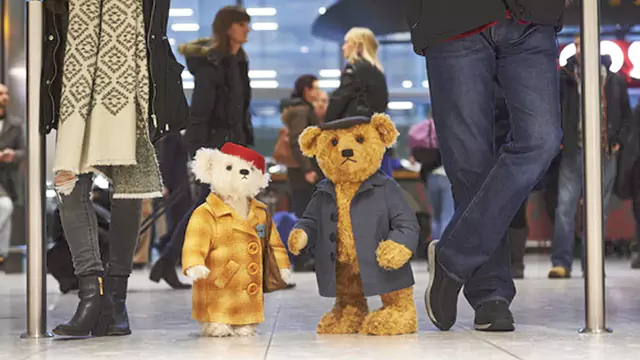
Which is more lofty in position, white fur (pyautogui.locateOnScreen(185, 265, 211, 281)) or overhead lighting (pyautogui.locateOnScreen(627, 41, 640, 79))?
overhead lighting (pyautogui.locateOnScreen(627, 41, 640, 79))

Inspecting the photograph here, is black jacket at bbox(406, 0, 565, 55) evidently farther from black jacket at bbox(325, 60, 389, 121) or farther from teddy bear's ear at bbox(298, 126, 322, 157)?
black jacket at bbox(325, 60, 389, 121)

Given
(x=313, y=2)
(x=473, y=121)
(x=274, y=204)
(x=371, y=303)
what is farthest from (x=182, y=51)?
(x=313, y=2)

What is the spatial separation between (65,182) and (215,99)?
2137 millimetres

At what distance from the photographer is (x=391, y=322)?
3.00 m

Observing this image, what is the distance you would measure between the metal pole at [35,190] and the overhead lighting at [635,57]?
7.87m

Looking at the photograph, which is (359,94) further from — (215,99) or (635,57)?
(635,57)

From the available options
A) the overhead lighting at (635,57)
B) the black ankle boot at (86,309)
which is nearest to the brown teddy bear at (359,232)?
the black ankle boot at (86,309)

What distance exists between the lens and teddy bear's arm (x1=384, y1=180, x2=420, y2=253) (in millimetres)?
3033

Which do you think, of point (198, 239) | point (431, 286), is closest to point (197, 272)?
point (198, 239)

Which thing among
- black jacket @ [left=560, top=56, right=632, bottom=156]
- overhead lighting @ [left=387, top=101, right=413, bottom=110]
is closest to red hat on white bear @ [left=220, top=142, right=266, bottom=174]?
black jacket @ [left=560, top=56, right=632, bottom=156]

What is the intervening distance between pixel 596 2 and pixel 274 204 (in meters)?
5.93

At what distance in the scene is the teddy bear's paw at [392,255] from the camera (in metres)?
2.97

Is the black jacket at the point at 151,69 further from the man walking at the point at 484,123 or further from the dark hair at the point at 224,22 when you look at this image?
the dark hair at the point at 224,22

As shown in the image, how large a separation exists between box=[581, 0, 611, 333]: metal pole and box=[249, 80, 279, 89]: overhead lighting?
8.51 m
